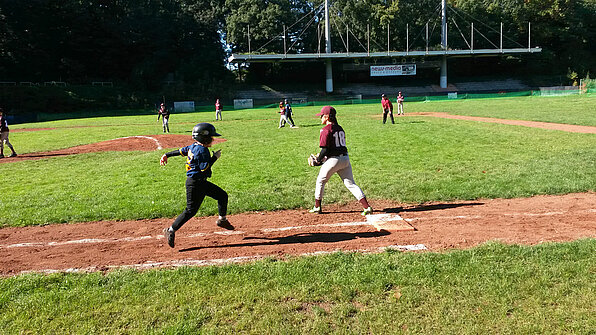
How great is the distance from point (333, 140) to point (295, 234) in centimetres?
188

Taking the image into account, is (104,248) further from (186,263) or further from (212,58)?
(212,58)

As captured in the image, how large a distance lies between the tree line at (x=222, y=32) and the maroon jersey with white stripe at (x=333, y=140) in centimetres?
6332

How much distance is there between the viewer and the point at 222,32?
84188 mm

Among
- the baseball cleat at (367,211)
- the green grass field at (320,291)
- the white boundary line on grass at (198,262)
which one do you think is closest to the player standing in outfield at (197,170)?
the white boundary line on grass at (198,262)

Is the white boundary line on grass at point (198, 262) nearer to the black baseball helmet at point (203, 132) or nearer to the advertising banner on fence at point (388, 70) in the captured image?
the black baseball helmet at point (203, 132)

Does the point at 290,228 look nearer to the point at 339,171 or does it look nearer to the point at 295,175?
the point at 339,171

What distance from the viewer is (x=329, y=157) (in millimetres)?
7914

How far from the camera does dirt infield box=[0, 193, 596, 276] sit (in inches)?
241

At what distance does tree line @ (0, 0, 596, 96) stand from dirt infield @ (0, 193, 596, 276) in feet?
208

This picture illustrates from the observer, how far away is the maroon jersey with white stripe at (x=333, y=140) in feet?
25.2

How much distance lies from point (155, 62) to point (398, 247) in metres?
76.1

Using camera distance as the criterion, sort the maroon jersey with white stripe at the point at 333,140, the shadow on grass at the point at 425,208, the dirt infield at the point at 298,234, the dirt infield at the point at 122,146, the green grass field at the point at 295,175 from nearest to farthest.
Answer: the dirt infield at the point at 298,234 < the maroon jersey with white stripe at the point at 333,140 < the shadow on grass at the point at 425,208 < the green grass field at the point at 295,175 < the dirt infield at the point at 122,146

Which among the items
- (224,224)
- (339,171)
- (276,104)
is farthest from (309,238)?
(276,104)

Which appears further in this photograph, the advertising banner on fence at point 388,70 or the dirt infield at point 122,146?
the advertising banner on fence at point 388,70
